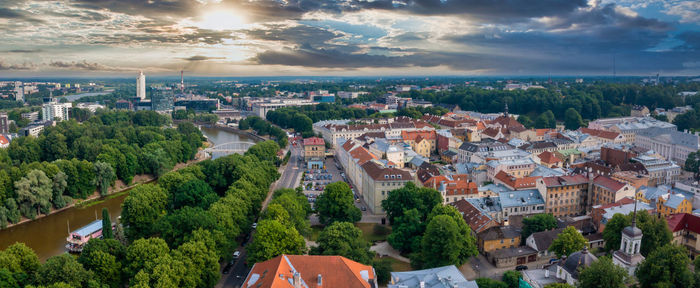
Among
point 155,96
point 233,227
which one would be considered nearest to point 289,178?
point 233,227

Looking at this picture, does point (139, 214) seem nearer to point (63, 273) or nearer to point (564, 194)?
point (63, 273)

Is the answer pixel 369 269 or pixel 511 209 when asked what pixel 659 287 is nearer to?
pixel 369 269

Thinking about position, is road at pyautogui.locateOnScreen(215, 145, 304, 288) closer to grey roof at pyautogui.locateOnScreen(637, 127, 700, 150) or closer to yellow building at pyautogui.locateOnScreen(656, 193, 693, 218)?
yellow building at pyautogui.locateOnScreen(656, 193, 693, 218)

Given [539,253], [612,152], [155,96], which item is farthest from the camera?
[155,96]

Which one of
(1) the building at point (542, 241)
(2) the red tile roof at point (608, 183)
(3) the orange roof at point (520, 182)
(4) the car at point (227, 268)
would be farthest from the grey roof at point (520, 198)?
(4) the car at point (227, 268)

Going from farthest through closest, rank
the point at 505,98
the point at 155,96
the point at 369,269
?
the point at 155,96 < the point at 505,98 < the point at 369,269

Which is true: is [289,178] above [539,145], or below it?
below

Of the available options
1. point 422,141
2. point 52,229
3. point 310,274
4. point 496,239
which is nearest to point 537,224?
point 496,239

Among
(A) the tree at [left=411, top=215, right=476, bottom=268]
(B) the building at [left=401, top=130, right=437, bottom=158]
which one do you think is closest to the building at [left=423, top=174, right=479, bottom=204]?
(A) the tree at [left=411, top=215, right=476, bottom=268]
